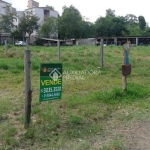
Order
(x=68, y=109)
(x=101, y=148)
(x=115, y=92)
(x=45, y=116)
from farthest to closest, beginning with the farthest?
(x=115, y=92) → (x=68, y=109) → (x=45, y=116) → (x=101, y=148)

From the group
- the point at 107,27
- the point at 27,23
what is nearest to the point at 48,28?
the point at 27,23

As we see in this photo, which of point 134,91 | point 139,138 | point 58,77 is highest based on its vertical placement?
point 58,77

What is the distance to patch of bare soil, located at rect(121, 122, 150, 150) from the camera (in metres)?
2.96

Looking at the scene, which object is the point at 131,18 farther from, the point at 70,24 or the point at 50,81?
the point at 50,81

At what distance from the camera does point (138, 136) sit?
3254 mm

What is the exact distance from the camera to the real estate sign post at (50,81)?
326cm

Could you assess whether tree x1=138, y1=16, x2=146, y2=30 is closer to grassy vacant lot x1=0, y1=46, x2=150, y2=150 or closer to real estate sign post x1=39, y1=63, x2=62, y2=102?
grassy vacant lot x1=0, y1=46, x2=150, y2=150

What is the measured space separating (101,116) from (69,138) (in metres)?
0.99

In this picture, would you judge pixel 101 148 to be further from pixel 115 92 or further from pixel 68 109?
pixel 115 92

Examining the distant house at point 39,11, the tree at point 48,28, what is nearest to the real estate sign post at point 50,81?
the tree at point 48,28

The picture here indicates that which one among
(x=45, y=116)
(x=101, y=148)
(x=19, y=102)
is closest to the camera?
(x=101, y=148)

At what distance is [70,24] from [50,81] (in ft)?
159

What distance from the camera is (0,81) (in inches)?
266

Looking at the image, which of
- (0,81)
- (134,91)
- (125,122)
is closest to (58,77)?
(125,122)
